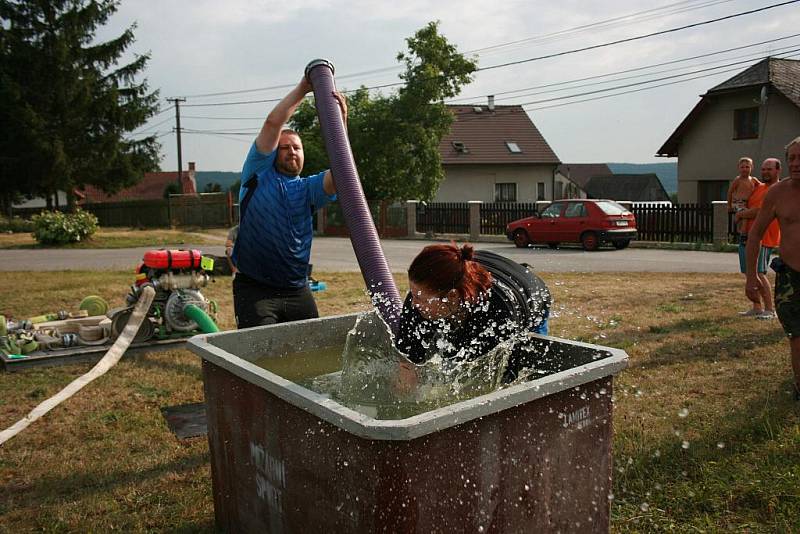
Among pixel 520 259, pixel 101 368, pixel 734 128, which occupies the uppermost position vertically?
pixel 734 128

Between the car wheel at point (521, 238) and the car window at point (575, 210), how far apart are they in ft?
5.31

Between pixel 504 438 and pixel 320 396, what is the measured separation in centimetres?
59

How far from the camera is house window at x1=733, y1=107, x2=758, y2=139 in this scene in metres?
27.4

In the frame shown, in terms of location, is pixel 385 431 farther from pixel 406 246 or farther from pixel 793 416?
pixel 406 246

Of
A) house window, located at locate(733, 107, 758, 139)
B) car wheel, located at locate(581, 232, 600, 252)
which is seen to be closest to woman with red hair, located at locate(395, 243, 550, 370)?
car wheel, located at locate(581, 232, 600, 252)

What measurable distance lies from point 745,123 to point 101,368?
28.1 metres

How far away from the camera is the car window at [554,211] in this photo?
19634mm

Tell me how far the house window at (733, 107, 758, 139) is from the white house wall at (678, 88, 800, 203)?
0.16 metres

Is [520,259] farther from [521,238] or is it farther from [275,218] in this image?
[275,218]

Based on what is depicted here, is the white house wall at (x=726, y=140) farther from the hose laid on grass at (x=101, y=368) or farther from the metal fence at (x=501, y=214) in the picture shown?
the hose laid on grass at (x=101, y=368)

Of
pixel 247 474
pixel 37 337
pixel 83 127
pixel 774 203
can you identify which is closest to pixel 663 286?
pixel 774 203

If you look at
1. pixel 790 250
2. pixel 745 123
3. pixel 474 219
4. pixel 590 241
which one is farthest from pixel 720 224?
pixel 790 250

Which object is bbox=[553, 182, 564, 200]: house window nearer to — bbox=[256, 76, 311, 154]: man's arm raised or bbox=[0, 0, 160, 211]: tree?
bbox=[0, 0, 160, 211]: tree

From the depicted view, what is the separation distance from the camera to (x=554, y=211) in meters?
19.8
